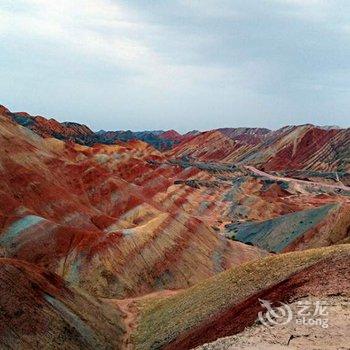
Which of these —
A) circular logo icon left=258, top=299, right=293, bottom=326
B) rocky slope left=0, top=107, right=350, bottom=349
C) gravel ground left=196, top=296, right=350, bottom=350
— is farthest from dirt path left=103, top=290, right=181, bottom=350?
gravel ground left=196, top=296, right=350, bottom=350

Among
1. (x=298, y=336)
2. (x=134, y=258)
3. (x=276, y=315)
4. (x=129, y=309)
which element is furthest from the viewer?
(x=134, y=258)

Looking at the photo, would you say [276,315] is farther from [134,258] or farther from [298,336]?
[134,258]

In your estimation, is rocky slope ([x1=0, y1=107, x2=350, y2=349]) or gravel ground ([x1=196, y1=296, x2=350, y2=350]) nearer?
gravel ground ([x1=196, y1=296, x2=350, y2=350])

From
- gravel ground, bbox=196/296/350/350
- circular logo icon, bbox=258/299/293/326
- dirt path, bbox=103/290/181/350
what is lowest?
dirt path, bbox=103/290/181/350

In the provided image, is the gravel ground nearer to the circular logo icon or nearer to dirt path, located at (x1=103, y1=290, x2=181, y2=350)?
the circular logo icon

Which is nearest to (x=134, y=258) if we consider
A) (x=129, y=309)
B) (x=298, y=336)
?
(x=129, y=309)

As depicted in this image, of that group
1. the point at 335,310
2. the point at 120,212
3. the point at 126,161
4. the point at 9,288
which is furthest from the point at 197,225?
the point at 126,161

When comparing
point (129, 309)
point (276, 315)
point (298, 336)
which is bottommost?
point (129, 309)

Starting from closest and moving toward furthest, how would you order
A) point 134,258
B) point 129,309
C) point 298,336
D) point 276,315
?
point 298,336, point 276,315, point 129,309, point 134,258

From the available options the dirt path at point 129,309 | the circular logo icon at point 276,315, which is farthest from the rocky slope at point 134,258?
the circular logo icon at point 276,315

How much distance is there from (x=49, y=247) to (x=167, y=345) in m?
30.6

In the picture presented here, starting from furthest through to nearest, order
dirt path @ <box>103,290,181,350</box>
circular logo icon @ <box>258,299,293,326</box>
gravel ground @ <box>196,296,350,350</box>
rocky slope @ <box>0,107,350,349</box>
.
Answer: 1. dirt path @ <box>103,290,181,350</box>
2. rocky slope @ <box>0,107,350,349</box>
3. circular logo icon @ <box>258,299,293,326</box>
4. gravel ground @ <box>196,296,350,350</box>

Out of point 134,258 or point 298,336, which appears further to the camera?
point 134,258

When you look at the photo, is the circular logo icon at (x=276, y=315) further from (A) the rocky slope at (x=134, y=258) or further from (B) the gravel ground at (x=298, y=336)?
(A) the rocky slope at (x=134, y=258)
